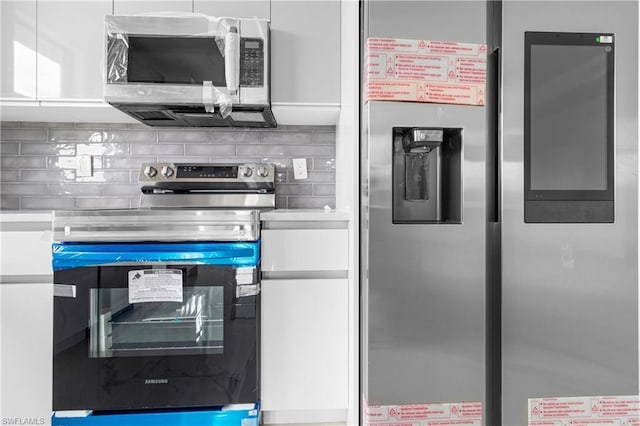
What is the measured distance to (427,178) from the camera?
1.31 m

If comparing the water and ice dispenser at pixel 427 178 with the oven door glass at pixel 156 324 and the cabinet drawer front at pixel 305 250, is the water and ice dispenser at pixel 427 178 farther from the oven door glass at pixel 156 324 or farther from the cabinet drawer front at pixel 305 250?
the oven door glass at pixel 156 324

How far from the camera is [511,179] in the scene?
47.3 inches

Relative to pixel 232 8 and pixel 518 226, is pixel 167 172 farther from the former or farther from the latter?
pixel 518 226

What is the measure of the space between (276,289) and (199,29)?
3.56 ft

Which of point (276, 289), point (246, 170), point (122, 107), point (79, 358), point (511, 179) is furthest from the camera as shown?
point (246, 170)

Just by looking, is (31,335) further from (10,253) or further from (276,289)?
(276,289)

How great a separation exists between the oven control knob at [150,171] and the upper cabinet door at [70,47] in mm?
384

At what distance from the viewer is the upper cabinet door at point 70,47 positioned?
5.55 ft

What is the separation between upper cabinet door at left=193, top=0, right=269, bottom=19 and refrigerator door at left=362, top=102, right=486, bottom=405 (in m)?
0.85

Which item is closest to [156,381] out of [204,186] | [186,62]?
[204,186]

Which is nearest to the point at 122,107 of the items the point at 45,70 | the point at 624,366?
the point at 45,70

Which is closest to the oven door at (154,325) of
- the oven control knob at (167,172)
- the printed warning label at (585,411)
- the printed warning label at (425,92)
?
the oven control knob at (167,172)

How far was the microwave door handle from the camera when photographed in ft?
5.13

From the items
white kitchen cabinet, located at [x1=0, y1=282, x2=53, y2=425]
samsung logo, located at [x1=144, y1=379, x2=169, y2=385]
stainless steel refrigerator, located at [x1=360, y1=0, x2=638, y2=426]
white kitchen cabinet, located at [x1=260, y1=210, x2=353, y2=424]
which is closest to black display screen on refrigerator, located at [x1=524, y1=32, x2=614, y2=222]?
stainless steel refrigerator, located at [x1=360, y1=0, x2=638, y2=426]
